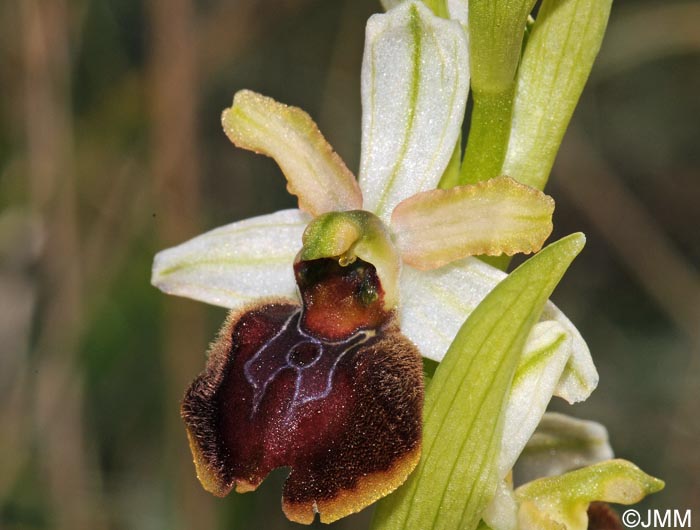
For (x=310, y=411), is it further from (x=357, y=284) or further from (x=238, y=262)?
(x=238, y=262)

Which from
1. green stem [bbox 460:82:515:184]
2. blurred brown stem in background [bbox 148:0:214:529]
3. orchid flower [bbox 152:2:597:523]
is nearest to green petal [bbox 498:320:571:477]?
orchid flower [bbox 152:2:597:523]

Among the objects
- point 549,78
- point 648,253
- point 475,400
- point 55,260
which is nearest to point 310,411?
point 475,400

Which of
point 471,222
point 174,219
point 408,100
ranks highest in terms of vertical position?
point 408,100

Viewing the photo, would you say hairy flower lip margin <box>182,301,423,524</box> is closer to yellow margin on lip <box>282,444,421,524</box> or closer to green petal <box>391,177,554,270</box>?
yellow margin on lip <box>282,444,421,524</box>

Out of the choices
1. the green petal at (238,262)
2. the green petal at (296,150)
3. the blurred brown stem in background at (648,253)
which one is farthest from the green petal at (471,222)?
the blurred brown stem in background at (648,253)

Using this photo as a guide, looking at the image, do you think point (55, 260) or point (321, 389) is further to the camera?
point (55, 260)

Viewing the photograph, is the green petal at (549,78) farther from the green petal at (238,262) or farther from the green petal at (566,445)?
the green petal at (566,445)

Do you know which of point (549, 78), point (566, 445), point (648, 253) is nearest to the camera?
point (549, 78)
